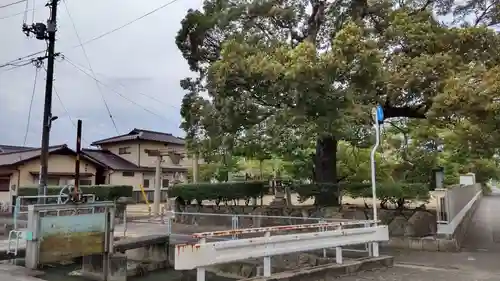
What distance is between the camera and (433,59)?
11.5m

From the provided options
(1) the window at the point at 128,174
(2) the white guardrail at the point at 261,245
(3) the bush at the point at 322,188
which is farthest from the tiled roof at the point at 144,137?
(2) the white guardrail at the point at 261,245

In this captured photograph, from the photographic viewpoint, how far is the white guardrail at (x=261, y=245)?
18.5 ft

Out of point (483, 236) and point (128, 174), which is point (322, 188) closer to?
point (483, 236)

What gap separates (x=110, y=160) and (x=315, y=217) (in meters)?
26.4

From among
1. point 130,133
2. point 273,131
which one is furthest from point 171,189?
point 130,133

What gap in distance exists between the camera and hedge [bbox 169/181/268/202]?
17594mm

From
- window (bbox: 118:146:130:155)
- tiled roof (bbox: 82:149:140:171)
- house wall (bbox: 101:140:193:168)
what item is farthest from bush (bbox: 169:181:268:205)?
window (bbox: 118:146:130:155)

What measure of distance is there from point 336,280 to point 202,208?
1232cm

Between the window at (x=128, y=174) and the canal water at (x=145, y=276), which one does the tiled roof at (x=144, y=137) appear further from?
the canal water at (x=145, y=276)

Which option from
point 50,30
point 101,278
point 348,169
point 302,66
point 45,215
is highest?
point 50,30

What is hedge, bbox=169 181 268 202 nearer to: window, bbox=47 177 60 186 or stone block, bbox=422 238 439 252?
stone block, bbox=422 238 439 252

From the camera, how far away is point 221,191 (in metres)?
18.1

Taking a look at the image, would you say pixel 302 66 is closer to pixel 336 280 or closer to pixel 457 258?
pixel 336 280

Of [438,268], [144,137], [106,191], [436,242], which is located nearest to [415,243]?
[436,242]
